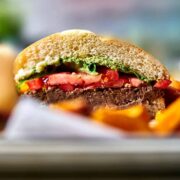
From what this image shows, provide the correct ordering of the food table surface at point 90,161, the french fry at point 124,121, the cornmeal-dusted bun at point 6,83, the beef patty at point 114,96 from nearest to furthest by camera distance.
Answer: the food table surface at point 90,161 < the french fry at point 124,121 < the cornmeal-dusted bun at point 6,83 < the beef patty at point 114,96

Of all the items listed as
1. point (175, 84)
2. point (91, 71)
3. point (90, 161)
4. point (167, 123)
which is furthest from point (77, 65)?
point (90, 161)

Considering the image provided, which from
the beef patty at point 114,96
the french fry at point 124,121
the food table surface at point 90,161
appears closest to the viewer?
the food table surface at point 90,161

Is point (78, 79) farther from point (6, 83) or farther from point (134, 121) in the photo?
point (134, 121)

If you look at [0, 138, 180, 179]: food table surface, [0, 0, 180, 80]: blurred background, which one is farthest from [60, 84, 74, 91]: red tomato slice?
[0, 138, 180, 179]: food table surface

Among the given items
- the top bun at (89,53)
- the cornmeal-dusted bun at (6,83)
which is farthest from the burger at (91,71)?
the cornmeal-dusted bun at (6,83)

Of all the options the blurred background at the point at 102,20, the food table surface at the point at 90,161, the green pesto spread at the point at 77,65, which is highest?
the blurred background at the point at 102,20

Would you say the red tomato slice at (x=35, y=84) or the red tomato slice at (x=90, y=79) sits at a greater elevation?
the red tomato slice at (x=90, y=79)

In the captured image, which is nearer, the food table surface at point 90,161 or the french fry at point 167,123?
the food table surface at point 90,161

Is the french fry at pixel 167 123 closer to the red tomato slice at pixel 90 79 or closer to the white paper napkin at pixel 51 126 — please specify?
the white paper napkin at pixel 51 126

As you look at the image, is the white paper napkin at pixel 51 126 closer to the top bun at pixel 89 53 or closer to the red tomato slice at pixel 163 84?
the top bun at pixel 89 53
